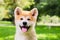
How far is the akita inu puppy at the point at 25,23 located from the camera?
4.43 ft

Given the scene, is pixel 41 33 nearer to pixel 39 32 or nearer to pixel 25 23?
pixel 39 32

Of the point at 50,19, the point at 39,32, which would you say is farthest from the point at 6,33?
the point at 50,19

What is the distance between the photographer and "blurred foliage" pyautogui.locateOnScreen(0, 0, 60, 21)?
1635 millimetres

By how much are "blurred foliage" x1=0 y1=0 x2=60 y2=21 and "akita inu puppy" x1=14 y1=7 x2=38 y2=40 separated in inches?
9.5

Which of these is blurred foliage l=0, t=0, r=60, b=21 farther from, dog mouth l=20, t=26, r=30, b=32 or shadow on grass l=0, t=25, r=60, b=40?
dog mouth l=20, t=26, r=30, b=32

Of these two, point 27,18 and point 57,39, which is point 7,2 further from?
point 57,39

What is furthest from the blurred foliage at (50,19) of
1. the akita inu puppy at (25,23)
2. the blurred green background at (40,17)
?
the akita inu puppy at (25,23)

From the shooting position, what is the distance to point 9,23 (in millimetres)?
1654

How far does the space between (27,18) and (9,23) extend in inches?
13.8

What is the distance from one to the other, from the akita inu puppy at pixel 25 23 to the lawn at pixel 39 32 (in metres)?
0.21

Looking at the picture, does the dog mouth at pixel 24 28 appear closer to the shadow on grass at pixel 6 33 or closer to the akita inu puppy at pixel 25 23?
the akita inu puppy at pixel 25 23

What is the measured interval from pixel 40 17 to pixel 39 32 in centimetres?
14

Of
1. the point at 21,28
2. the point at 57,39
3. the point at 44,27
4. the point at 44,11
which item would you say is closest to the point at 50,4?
the point at 44,11

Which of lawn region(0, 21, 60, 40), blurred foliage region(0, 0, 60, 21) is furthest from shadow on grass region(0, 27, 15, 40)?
blurred foliage region(0, 0, 60, 21)
